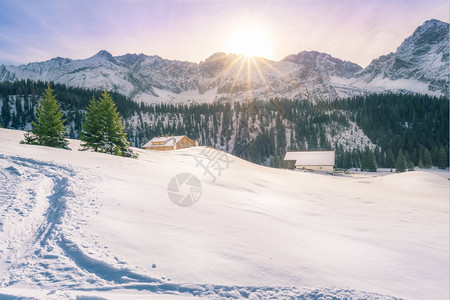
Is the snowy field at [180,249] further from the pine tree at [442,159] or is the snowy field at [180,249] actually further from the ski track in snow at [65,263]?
the pine tree at [442,159]

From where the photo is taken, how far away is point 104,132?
82.7ft

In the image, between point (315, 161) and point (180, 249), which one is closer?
point (180, 249)

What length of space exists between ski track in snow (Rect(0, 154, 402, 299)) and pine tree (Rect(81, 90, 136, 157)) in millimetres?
19053

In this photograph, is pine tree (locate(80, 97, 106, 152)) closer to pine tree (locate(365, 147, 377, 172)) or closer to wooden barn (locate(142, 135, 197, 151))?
wooden barn (locate(142, 135, 197, 151))

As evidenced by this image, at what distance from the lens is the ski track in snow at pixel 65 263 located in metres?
3.87

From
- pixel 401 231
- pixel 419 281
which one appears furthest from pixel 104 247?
pixel 401 231

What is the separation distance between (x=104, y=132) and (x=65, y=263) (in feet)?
76.9

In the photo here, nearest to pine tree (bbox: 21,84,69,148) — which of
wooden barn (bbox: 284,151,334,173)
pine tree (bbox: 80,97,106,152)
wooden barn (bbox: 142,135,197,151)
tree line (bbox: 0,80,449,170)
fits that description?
pine tree (bbox: 80,97,106,152)

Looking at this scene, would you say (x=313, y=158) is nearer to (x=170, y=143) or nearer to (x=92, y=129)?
(x=170, y=143)

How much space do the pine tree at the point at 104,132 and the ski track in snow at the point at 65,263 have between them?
1905 centimetres

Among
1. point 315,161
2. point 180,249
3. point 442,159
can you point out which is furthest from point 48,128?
point 442,159

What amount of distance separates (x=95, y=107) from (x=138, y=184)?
1888 cm

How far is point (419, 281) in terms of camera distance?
17.6ft

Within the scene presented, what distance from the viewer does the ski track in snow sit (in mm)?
3871
